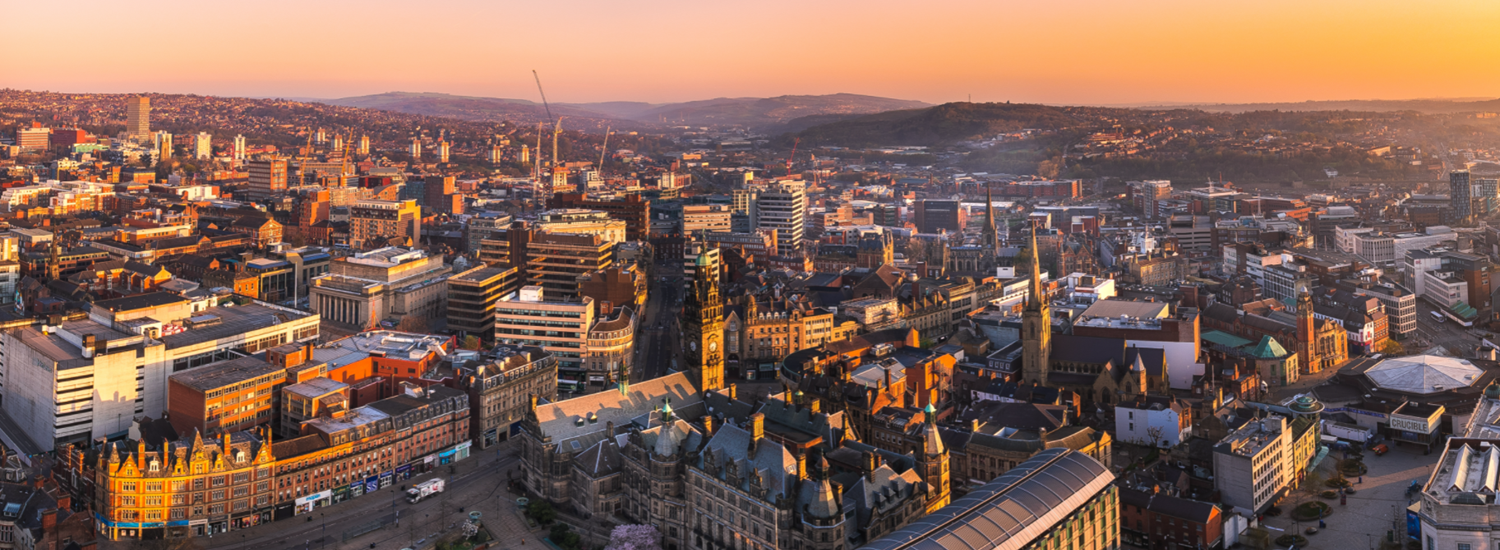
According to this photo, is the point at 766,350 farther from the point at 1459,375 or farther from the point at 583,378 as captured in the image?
the point at 1459,375

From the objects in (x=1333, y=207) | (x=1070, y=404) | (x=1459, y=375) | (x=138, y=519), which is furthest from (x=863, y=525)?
(x=1333, y=207)

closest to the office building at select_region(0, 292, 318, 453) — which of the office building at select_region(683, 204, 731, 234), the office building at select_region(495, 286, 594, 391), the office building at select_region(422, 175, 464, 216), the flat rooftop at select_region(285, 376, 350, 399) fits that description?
the flat rooftop at select_region(285, 376, 350, 399)

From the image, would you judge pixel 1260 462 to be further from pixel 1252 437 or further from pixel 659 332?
Answer: pixel 659 332

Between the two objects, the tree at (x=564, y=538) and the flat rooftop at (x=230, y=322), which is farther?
the flat rooftop at (x=230, y=322)

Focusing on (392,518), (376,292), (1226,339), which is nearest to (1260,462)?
(1226,339)

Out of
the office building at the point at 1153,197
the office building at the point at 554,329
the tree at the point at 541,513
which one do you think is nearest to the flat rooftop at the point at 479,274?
the office building at the point at 554,329

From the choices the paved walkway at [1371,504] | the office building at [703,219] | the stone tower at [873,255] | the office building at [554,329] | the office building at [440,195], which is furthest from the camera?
the office building at [440,195]

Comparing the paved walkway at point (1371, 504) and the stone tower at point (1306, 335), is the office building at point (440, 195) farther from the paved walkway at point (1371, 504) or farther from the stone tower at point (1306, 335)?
the paved walkway at point (1371, 504)
